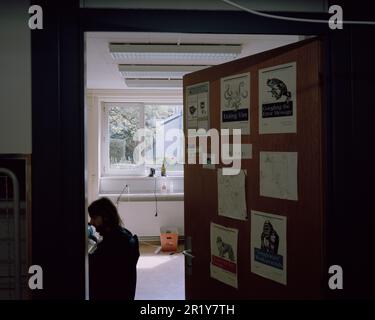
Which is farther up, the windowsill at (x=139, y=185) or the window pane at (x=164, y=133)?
the window pane at (x=164, y=133)

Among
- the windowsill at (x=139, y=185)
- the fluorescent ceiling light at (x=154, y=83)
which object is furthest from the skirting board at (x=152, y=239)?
the fluorescent ceiling light at (x=154, y=83)

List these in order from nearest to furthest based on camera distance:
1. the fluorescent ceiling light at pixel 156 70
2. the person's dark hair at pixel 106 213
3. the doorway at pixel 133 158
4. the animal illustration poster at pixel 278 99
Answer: the animal illustration poster at pixel 278 99
the person's dark hair at pixel 106 213
the fluorescent ceiling light at pixel 156 70
the doorway at pixel 133 158

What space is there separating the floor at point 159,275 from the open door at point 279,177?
2011 millimetres

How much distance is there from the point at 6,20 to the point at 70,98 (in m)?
0.44

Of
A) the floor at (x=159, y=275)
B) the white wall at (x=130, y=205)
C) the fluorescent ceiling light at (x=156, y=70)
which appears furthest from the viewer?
the white wall at (x=130, y=205)

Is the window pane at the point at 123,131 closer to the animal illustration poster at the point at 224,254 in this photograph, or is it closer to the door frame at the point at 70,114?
the animal illustration poster at the point at 224,254

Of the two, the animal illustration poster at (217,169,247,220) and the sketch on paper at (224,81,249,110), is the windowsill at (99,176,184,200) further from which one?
the sketch on paper at (224,81,249,110)

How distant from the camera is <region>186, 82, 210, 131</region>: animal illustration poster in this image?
2.22m

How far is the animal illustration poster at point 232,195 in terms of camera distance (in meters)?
2.03

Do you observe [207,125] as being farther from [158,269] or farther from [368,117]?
[158,269]

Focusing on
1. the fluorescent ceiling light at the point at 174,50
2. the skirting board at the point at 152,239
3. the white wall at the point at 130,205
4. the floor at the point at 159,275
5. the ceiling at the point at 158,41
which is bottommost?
the floor at the point at 159,275

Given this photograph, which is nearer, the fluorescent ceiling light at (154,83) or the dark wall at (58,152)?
the dark wall at (58,152)

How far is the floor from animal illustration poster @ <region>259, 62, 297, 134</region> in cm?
263

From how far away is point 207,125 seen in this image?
2.21 metres
